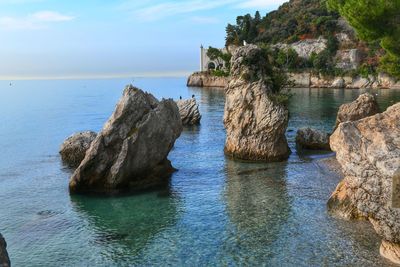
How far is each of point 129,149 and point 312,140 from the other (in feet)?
58.9

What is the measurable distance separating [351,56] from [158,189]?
420 ft

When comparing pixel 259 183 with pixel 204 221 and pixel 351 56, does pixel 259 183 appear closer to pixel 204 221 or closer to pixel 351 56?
pixel 204 221

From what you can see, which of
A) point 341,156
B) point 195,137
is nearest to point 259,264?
point 341,156

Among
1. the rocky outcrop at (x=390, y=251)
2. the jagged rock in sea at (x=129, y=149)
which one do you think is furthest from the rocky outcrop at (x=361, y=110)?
the rocky outcrop at (x=390, y=251)

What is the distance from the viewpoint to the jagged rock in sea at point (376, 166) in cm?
1462

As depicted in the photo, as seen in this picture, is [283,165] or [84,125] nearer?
[283,165]

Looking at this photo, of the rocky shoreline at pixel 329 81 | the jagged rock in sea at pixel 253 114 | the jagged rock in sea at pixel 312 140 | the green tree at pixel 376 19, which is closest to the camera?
the green tree at pixel 376 19

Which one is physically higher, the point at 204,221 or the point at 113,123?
the point at 113,123

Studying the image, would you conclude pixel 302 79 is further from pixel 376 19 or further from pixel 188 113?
pixel 376 19

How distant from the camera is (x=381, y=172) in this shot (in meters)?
14.7

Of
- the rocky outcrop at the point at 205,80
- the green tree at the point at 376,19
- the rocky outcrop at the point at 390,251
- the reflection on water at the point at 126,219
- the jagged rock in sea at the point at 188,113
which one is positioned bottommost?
the reflection on water at the point at 126,219

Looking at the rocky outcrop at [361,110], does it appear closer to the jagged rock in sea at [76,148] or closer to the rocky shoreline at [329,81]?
the jagged rock in sea at [76,148]

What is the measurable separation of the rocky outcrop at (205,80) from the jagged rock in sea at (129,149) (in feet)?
413

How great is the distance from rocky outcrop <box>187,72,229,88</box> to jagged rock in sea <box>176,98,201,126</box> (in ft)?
314
